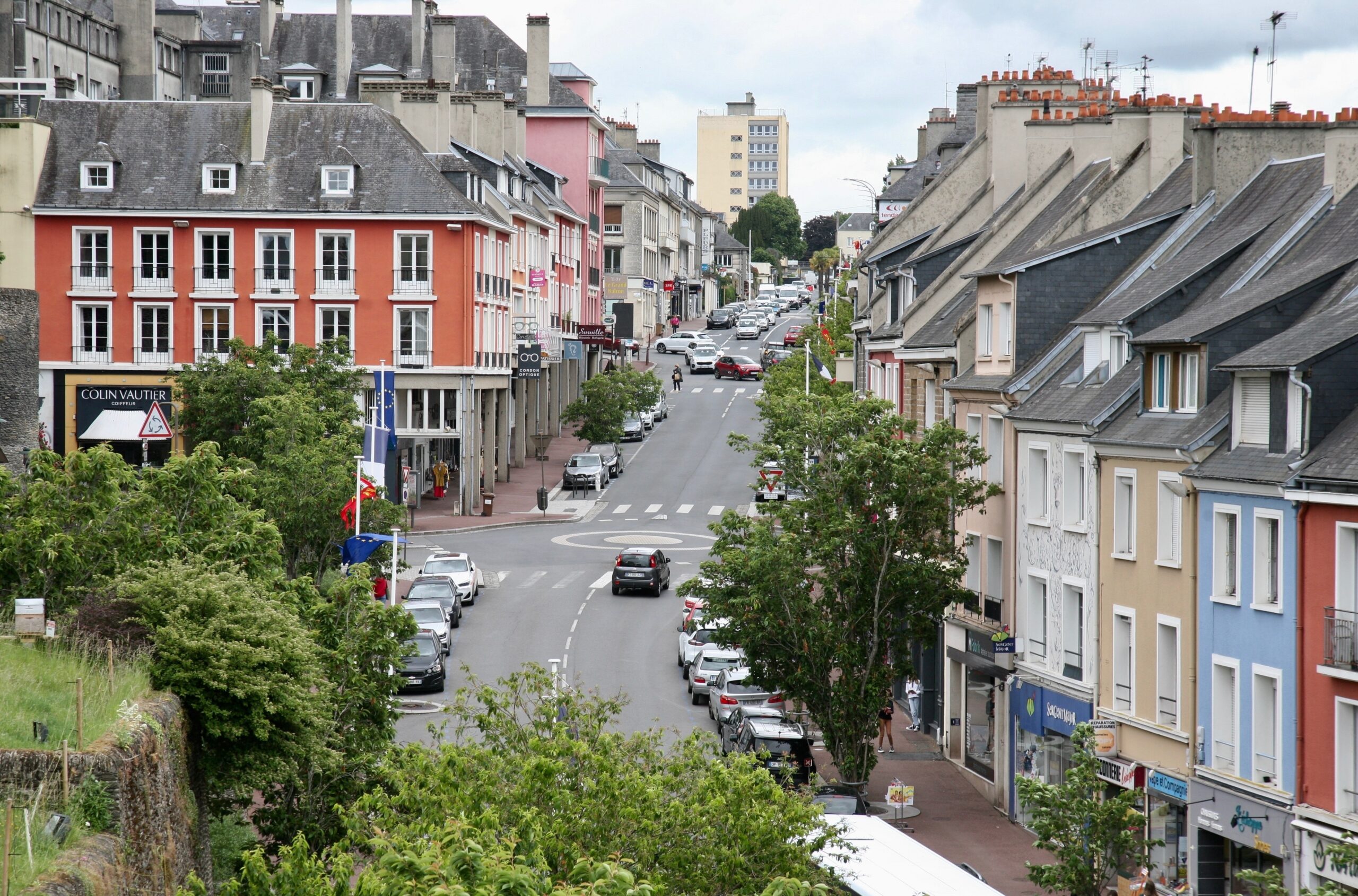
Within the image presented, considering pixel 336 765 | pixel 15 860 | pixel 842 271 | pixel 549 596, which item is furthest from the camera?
pixel 842 271

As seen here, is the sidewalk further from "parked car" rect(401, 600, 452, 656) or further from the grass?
the grass

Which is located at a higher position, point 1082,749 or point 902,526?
point 902,526

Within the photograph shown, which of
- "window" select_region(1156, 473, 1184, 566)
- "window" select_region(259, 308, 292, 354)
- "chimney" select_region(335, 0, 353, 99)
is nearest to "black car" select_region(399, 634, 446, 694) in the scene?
"window" select_region(1156, 473, 1184, 566)

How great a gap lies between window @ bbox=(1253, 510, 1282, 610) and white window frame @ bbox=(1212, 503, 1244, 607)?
423mm

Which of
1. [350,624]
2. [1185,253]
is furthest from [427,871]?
[1185,253]

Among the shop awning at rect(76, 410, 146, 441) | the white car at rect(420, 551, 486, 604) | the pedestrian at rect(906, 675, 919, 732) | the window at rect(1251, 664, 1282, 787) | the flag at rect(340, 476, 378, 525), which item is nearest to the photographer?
the window at rect(1251, 664, 1282, 787)

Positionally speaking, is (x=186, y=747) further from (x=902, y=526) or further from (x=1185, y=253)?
(x=1185, y=253)

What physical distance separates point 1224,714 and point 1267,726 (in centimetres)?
120

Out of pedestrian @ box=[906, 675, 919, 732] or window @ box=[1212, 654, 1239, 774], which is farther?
pedestrian @ box=[906, 675, 919, 732]

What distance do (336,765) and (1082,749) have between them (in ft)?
37.1

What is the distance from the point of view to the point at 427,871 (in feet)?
39.2

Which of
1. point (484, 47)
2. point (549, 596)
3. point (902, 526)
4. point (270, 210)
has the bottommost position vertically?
point (549, 596)

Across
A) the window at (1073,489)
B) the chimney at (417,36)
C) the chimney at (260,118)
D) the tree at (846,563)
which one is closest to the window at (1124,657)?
the window at (1073,489)

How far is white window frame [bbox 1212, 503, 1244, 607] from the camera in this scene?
26234 millimetres
